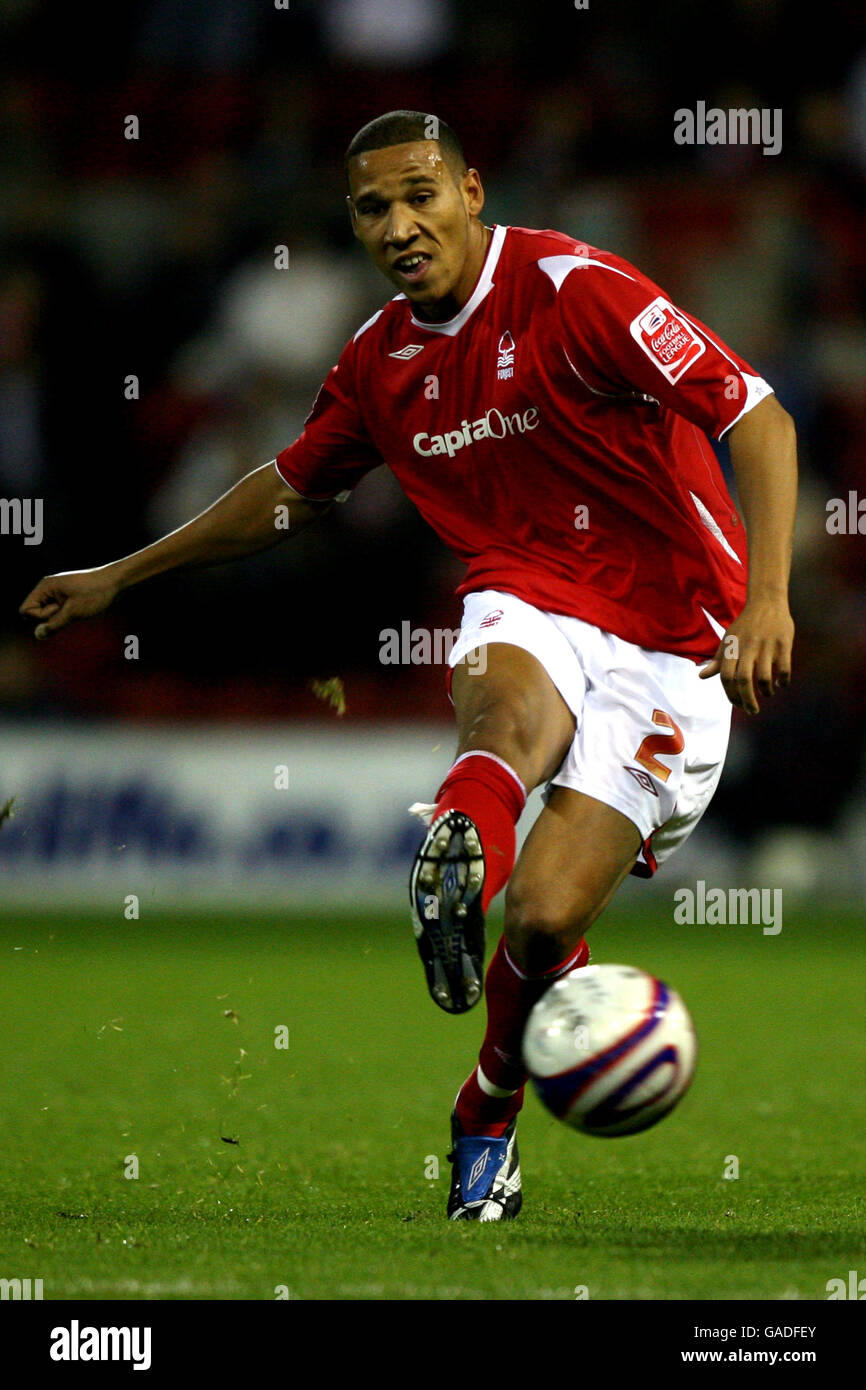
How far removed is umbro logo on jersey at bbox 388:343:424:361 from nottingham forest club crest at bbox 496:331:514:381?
24 cm

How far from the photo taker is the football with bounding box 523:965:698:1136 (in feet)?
13.0

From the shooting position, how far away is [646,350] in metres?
4.39

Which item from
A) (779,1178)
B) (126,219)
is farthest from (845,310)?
(779,1178)

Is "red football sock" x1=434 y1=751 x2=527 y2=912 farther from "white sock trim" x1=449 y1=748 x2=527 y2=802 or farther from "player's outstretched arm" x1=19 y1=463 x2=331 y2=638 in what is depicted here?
"player's outstretched arm" x1=19 y1=463 x2=331 y2=638

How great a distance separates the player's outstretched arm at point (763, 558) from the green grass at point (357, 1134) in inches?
44.6

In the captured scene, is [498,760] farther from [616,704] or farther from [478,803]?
[616,704]

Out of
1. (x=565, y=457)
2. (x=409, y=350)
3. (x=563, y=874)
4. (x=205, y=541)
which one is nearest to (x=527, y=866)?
(x=563, y=874)

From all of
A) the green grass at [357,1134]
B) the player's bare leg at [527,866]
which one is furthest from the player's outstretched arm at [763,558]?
the green grass at [357,1134]

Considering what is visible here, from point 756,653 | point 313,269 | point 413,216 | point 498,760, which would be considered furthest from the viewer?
point 313,269

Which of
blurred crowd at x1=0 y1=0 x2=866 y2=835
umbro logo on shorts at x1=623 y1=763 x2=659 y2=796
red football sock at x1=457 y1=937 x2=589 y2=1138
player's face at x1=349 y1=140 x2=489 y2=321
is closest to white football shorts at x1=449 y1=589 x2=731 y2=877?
umbro logo on shorts at x1=623 y1=763 x2=659 y2=796

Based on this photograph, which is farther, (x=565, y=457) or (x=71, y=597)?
(x=71, y=597)

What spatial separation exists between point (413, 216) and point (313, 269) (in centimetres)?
942

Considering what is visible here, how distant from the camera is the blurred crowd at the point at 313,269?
40.9 ft

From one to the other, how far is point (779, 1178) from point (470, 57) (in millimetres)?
13097
